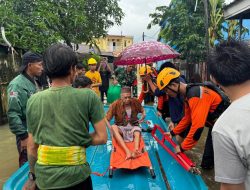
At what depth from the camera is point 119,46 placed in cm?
5147

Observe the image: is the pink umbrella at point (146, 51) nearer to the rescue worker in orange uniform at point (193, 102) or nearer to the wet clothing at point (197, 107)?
the rescue worker in orange uniform at point (193, 102)

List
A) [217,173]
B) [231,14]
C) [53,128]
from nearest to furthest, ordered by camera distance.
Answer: [217,173], [53,128], [231,14]

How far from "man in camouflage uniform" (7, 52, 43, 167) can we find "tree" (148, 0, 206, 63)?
23.6 feet

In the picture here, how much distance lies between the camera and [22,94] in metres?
3.22

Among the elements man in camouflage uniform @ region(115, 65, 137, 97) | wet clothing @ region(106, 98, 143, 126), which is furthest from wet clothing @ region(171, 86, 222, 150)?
man in camouflage uniform @ region(115, 65, 137, 97)

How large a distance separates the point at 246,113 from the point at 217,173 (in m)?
0.30

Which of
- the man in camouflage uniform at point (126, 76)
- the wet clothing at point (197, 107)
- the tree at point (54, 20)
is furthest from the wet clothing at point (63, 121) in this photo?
the tree at point (54, 20)

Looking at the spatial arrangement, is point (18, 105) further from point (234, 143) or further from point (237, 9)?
point (237, 9)

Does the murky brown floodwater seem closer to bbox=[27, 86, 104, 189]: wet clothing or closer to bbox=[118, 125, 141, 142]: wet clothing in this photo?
bbox=[118, 125, 141, 142]: wet clothing

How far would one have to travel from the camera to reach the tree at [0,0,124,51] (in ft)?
31.4

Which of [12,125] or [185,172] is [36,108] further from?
[185,172]

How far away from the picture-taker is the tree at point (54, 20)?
31.4 feet

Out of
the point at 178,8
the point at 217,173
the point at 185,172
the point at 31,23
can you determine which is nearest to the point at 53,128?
the point at 217,173

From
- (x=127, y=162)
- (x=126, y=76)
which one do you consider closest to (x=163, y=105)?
(x=127, y=162)
